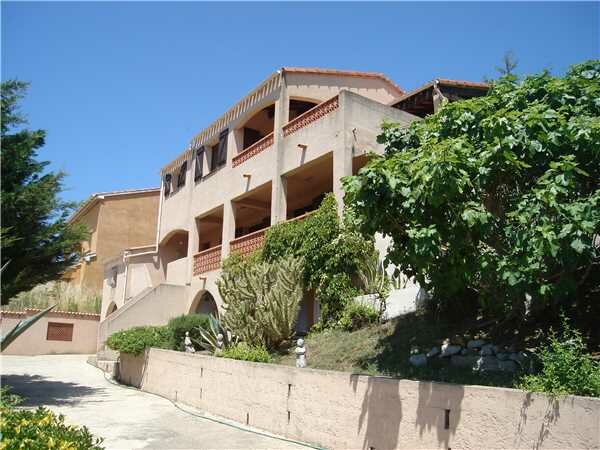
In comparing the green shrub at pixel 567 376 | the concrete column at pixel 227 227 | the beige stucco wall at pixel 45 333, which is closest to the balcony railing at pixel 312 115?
the concrete column at pixel 227 227

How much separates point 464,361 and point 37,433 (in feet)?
19.9

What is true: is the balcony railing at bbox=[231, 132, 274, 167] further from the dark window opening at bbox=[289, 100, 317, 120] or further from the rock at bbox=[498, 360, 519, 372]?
the rock at bbox=[498, 360, 519, 372]

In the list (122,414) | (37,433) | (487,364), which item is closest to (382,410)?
(487,364)

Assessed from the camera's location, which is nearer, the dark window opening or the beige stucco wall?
the dark window opening

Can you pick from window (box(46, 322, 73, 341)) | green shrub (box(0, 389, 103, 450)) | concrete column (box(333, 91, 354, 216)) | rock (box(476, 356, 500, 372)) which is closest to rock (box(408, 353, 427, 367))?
rock (box(476, 356, 500, 372))

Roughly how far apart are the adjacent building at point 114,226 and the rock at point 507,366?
86.1 feet

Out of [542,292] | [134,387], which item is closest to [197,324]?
[134,387]

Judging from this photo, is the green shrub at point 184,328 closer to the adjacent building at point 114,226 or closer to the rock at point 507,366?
the rock at point 507,366

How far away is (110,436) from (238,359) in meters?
3.02

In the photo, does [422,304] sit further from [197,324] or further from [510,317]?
[197,324]

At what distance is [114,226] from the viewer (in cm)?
3086

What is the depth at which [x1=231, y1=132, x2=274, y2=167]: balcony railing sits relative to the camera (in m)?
17.8

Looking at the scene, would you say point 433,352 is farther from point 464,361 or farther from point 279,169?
point 279,169

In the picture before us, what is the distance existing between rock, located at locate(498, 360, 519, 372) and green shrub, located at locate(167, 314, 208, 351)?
980 centimetres
